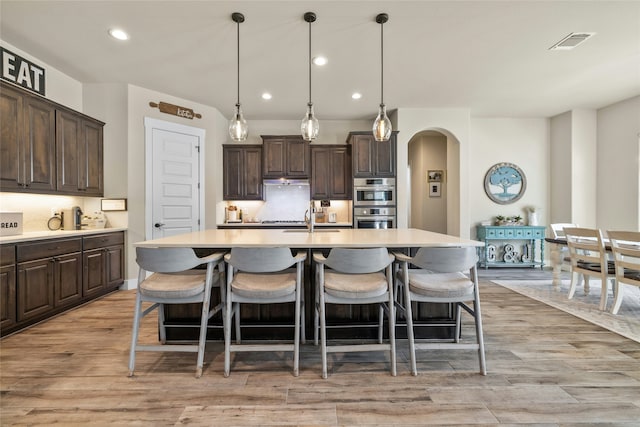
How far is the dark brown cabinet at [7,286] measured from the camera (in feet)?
8.26

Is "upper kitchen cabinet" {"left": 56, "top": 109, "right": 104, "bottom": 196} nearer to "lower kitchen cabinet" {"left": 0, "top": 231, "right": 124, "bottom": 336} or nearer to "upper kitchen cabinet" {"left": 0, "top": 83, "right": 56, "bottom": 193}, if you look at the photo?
"upper kitchen cabinet" {"left": 0, "top": 83, "right": 56, "bottom": 193}

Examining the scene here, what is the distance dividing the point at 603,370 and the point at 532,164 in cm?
487

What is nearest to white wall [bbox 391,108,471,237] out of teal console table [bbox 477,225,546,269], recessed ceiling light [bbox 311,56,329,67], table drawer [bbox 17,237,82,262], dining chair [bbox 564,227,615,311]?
teal console table [bbox 477,225,546,269]

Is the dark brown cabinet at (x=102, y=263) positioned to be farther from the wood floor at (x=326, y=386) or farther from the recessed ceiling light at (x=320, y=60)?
the recessed ceiling light at (x=320, y=60)

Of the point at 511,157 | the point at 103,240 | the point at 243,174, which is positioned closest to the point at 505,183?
the point at 511,157

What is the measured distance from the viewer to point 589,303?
352cm

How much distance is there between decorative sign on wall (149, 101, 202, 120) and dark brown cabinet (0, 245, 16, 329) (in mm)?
2673

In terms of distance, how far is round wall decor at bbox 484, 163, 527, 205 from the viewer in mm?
5836

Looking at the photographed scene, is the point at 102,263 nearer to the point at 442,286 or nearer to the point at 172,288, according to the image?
the point at 172,288

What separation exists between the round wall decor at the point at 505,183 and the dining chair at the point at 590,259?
2231 mm

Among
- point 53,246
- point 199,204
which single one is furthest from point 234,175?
point 53,246

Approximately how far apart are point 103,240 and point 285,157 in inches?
121

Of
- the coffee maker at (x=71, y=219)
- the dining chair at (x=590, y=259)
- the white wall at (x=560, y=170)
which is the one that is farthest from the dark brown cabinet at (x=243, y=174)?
the white wall at (x=560, y=170)

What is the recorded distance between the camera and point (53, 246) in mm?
2990
